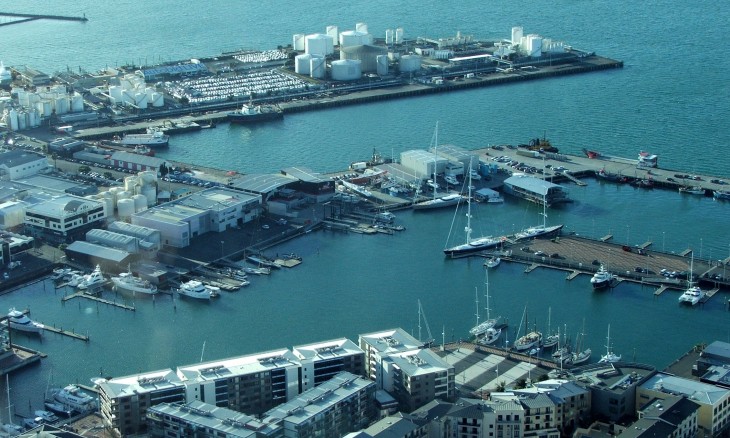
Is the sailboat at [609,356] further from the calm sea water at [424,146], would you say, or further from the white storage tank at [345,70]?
the white storage tank at [345,70]

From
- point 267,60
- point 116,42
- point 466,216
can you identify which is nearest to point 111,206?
point 466,216

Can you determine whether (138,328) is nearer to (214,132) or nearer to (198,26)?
(214,132)

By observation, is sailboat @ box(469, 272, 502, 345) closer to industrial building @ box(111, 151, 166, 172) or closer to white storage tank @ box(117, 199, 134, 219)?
white storage tank @ box(117, 199, 134, 219)

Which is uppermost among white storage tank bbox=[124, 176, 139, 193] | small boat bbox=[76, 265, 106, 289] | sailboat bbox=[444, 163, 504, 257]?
white storage tank bbox=[124, 176, 139, 193]

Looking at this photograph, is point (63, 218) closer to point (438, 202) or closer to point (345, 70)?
point (438, 202)

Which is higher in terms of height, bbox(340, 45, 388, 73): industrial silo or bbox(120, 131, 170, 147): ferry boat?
bbox(340, 45, 388, 73): industrial silo

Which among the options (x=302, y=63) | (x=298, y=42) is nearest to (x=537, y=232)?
(x=302, y=63)

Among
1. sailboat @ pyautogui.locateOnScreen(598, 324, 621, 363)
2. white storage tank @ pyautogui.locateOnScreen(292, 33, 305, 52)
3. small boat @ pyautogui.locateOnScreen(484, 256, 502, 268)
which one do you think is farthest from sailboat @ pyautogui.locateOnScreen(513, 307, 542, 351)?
white storage tank @ pyautogui.locateOnScreen(292, 33, 305, 52)
